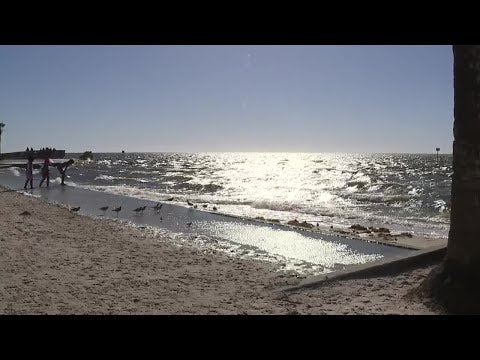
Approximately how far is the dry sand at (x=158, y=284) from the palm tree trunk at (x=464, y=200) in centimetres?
34

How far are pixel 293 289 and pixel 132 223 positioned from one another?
813cm

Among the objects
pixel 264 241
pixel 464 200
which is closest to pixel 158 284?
pixel 464 200

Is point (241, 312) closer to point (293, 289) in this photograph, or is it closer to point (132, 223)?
point (293, 289)

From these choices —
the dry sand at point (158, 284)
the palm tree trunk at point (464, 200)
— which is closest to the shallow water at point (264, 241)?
the dry sand at point (158, 284)

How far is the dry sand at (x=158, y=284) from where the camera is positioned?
16.5 feet

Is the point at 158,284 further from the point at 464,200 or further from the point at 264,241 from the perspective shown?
the point at 264,241

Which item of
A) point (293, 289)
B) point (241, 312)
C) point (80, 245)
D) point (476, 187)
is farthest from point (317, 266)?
point (80, 245)

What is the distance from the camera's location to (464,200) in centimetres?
477

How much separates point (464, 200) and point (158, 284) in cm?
442

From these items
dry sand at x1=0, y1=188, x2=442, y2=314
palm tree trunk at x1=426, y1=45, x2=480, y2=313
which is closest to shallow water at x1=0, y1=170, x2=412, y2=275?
dry sand at x1=0, y1=188, x2=442, y2=314

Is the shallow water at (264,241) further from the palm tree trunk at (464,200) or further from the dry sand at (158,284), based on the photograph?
the palm tree trunk at (464,200)

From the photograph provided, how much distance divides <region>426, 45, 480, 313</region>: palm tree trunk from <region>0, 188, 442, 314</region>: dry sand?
0.34 meters

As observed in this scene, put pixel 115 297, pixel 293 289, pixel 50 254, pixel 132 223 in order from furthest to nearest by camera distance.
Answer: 1. pixel 132 223
2. pixel 50 254
3. pixel 293 289
4. pixel 115 297
